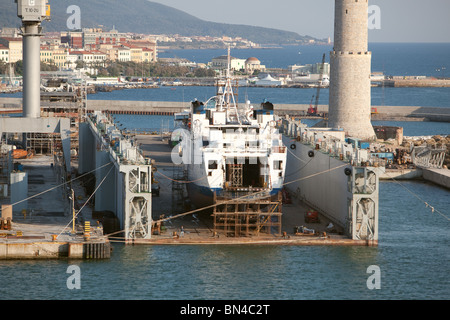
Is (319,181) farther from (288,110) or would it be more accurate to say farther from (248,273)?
(288,110)

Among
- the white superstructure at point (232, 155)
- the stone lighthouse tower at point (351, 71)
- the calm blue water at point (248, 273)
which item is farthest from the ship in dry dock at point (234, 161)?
the stone lighthouse tower at point (351, 71)

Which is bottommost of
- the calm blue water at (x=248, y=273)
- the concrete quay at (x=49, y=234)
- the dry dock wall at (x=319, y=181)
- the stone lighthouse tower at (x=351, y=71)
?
the calm blue water at (x=248, y=273)

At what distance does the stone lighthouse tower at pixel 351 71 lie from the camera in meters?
63.8

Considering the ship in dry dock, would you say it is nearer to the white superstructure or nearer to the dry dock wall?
the white superstructure

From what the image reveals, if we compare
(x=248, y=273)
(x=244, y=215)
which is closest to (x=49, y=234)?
(x=244, y=215)

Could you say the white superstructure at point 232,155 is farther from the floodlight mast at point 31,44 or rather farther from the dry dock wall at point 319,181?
the floodlight mast at point 31,44

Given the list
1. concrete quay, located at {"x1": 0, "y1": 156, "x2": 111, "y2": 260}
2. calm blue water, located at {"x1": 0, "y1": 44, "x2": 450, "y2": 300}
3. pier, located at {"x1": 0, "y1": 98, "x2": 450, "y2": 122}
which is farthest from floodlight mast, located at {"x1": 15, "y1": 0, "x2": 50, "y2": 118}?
pier, located at {"x1": 0, "y1": 98, "x2": 450, "y2": 122}

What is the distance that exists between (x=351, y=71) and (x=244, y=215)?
30.4m

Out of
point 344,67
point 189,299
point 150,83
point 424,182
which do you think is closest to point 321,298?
point 189,299

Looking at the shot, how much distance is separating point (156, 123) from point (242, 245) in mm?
61674

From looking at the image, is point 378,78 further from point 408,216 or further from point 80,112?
point 408,216

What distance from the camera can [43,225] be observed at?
36906 mm

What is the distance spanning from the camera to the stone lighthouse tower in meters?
63.8

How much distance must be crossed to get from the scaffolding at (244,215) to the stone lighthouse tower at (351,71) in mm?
28585
